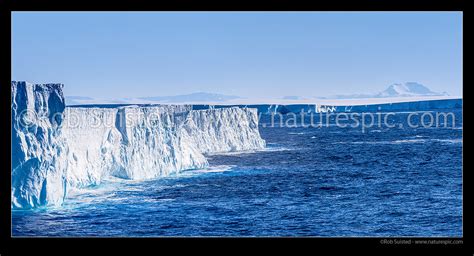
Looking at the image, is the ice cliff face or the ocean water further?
the ice cliff face

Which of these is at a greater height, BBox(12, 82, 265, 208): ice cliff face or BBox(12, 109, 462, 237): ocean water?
BBox(12, 82, 265, 208): ice cliff face

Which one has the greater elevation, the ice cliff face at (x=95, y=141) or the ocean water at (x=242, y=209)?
the ice cliff face at (x=95, y=141)

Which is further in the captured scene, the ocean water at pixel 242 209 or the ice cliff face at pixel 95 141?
the ice cliff face at pixel 95 141

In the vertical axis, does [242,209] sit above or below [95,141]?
below

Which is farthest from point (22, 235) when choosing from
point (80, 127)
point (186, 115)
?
point (186, 115)

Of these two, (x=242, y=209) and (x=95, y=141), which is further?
(x=95, y=141)
